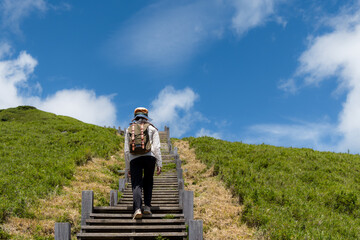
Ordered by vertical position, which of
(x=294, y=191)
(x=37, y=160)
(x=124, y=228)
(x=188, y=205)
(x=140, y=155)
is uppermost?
(x=37, y=160)

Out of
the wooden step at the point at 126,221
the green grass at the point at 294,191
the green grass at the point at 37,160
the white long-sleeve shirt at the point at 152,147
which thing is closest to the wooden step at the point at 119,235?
the wooden step at the point at 126,221

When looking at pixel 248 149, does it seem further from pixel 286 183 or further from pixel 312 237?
pixel 312 237

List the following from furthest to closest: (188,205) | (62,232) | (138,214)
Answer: (188,205) → (138,214) → (62,232)

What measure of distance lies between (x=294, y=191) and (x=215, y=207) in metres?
4.96

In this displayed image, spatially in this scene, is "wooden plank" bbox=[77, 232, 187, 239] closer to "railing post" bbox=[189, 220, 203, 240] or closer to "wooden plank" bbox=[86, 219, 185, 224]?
"wooden plank" bbox=[86, 219, 185, 224]

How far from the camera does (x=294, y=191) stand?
1363 centimetres

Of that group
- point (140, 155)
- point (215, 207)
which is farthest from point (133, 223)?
point (215, 207)

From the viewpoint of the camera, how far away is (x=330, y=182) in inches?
626

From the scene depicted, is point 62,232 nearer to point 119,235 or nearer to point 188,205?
point 119,235

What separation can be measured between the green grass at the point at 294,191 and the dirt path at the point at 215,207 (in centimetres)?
44

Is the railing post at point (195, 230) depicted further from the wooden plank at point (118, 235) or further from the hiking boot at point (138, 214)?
the hiking boot at point (138, 214)

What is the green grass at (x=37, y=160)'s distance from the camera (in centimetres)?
1080

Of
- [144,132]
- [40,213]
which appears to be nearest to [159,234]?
[144,132]

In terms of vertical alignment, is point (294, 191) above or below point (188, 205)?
above
